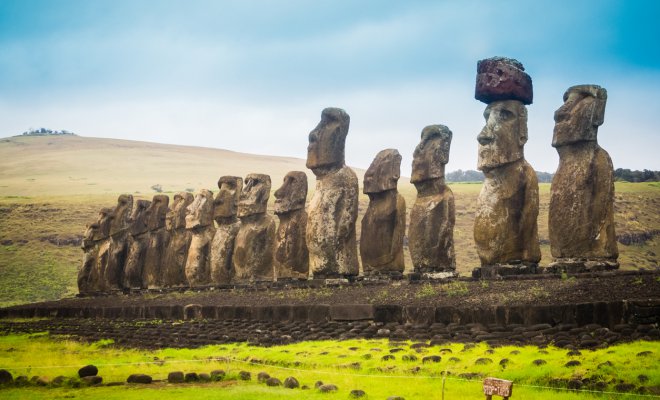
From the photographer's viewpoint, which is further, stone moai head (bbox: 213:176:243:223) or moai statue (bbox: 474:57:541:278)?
stone moai head (bbox: 213:176:243:223)

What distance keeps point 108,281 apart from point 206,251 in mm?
6151

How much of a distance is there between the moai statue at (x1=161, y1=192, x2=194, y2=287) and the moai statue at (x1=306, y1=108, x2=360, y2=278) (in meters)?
7.92

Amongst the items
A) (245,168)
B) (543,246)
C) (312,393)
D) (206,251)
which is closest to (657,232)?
(543,246)

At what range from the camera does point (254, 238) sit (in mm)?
23641

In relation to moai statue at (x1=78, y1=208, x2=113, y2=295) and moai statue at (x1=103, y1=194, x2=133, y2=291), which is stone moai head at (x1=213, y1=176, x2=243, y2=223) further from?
moai statue at (x1=78, y1=208, x2=113, y2=295)

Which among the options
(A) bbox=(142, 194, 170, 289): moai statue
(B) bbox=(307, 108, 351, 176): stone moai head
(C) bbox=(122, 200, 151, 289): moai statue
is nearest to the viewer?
(B) bbox=(307, 108, 351, 176): stone moai head

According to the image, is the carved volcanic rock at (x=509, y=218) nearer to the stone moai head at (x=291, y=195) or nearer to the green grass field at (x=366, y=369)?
the green grass field at (x=366, y=369)

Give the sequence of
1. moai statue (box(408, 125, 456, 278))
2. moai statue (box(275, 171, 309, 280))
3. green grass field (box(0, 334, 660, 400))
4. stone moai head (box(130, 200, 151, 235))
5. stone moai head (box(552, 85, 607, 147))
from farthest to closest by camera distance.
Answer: stone moai head (box(130, 200, 151, 235)), moai statue (box(275, 171, 309, 280)), moai statue (box(408, 125, 456, 278)), stone moai head (box(552, 85, 607, 147)), green grass field (box(0, 334, 660, 400))

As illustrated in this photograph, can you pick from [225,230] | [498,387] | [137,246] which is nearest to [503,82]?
[498,387]

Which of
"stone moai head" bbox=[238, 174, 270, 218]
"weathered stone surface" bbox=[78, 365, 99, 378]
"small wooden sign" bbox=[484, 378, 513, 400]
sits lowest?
"weathered stone surface" bbox=[78, 365, 99, 378]

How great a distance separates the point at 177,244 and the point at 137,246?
112 inches

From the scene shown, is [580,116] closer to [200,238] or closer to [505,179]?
[505,179]

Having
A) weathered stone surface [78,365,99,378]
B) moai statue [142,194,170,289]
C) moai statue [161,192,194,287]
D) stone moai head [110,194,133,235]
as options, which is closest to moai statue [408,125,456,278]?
weathered stone surface [78,365,99,378]

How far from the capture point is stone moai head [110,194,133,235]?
30859 mm
